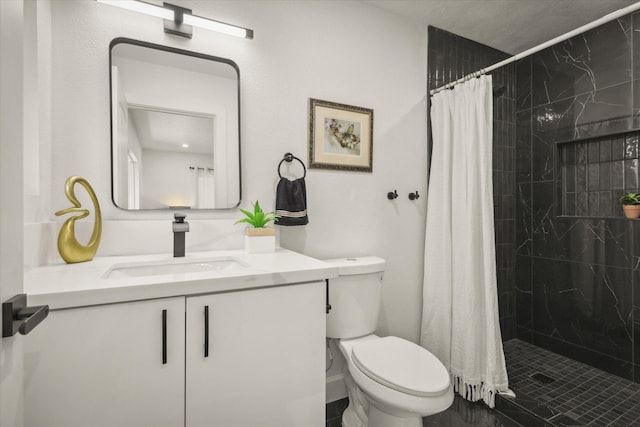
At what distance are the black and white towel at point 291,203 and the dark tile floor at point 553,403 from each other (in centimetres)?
112

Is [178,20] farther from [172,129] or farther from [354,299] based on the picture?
[354,299]

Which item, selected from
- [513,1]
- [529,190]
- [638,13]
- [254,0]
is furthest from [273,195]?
[638,13]

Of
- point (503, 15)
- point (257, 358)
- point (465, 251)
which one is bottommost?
point (257, 358)

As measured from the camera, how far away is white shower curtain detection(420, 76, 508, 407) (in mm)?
1827

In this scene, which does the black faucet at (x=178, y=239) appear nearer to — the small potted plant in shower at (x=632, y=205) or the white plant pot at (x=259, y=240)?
the white plant pot at (x=259, y=240)

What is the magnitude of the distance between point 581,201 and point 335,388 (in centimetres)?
226

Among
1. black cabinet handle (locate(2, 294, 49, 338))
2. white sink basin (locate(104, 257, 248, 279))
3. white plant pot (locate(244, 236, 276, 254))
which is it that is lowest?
white sink basin (locate(104, 257, 248, 279))

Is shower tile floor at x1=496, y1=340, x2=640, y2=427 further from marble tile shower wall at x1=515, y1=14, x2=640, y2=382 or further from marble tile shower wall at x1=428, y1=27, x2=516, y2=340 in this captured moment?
marble tile shower wall at x1=428, y1=27, x2=516, y2=340

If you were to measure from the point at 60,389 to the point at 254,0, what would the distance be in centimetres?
189

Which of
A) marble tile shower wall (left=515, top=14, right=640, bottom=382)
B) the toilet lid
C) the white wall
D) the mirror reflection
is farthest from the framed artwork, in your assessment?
marble tile shower wall (left=515, top=14, right=640, bottom=382)

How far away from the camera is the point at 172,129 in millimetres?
1558

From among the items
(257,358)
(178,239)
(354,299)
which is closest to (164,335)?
(257,358)

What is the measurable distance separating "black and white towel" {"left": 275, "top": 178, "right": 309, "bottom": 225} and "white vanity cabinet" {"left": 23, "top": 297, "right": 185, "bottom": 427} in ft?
2.57

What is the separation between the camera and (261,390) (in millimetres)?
1122
